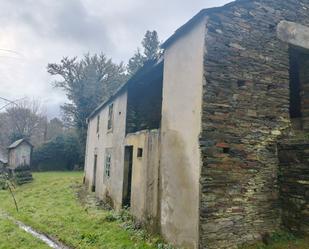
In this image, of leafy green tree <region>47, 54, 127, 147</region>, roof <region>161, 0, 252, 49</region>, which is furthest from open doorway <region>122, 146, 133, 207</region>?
leafy green tree <region>47, 54, 127, 147</region>

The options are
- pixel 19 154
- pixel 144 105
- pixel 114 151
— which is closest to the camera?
pixel 144 105

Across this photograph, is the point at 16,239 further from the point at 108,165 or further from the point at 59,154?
the point at 59,154

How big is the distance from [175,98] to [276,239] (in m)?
3.98

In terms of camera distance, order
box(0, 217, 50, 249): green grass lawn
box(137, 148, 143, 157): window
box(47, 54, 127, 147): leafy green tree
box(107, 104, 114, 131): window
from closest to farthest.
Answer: box(0, 217, 50, 249): green grass lawn < box(137, 148, 143, 157): window < box(107, 104, 114, 131): window < box(47, 54, 127, 147): leafy green tree

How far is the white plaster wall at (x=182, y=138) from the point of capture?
247 inches

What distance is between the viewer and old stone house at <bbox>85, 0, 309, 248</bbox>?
6172 millimetres

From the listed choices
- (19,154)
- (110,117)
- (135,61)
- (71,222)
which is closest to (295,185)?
(71,222)

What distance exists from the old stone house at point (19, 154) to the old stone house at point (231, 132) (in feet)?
60.3

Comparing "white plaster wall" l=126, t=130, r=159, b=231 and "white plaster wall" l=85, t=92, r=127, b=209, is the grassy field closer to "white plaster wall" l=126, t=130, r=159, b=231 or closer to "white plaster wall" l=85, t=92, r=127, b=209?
"white plaster wall" l=126, t=130, r=159, b=231

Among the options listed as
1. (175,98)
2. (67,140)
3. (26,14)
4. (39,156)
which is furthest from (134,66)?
(26,14)

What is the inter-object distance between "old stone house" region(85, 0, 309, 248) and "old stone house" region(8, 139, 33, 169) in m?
18.4

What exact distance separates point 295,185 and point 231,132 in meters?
1.92

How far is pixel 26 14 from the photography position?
10.3 feet

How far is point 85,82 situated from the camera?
29547mm
